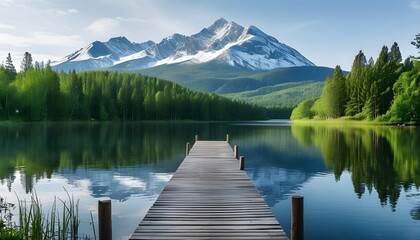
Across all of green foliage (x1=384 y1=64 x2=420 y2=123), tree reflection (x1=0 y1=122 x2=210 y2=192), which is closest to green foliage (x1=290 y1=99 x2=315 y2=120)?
green foliage (x1=384 y1=64 x2=420 y2=123)

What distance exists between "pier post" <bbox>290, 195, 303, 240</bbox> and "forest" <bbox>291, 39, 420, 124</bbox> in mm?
104596

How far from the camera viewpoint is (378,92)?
123 metres

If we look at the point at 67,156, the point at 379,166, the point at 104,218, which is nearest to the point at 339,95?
the point at 379,166

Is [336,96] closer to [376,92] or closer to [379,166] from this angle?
[376,92]

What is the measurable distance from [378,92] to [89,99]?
9799 centimetres

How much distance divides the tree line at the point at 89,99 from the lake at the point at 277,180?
2715 inches

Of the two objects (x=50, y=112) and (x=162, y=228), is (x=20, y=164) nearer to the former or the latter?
(x=162, y=228)

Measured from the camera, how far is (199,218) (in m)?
13.6

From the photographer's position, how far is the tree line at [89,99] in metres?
115

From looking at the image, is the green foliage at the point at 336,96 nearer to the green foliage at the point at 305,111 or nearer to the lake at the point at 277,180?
the green foliage at the point at 305,111

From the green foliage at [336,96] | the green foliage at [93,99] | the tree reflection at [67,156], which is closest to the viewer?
the tree reflection at [67,156]

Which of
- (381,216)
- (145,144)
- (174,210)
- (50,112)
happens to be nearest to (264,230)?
(174,210)

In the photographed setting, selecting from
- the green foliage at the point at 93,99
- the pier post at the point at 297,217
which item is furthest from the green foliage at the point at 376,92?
the pier post at the point at 297,217

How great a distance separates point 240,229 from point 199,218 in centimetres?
182
